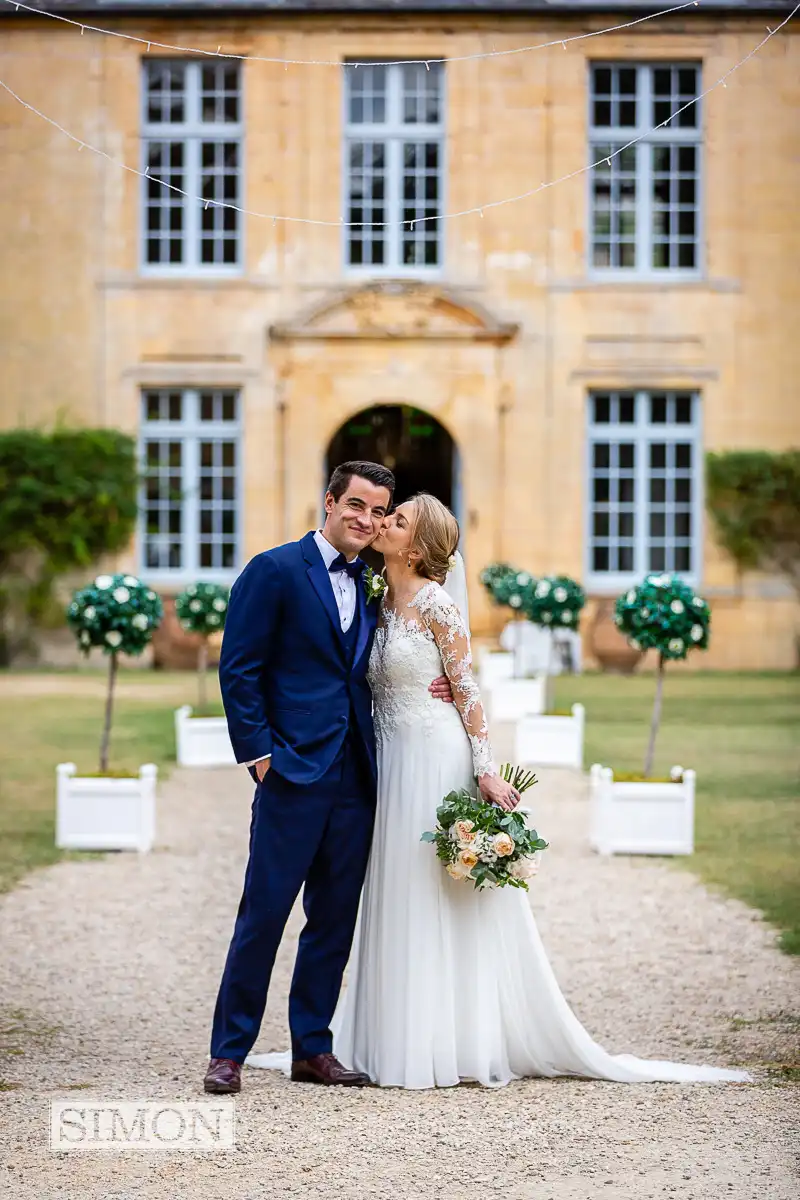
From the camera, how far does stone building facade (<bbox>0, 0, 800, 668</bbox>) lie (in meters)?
18.2

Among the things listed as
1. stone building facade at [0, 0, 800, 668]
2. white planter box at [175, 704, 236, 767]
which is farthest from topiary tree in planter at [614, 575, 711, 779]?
stone building facade at [0, 0, 800, 668]

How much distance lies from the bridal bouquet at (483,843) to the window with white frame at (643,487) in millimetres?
14220

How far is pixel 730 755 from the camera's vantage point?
11.4 metres

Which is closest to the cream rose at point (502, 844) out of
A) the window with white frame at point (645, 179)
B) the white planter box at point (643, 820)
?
the white planter box at point (643, 820)

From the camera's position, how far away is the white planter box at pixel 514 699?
1301 centimetres

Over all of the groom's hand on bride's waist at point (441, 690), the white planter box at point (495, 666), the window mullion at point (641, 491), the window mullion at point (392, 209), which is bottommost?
the white planter box at point (495, 666)

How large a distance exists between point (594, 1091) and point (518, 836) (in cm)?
65

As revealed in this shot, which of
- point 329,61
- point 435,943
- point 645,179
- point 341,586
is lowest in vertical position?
point 435,943

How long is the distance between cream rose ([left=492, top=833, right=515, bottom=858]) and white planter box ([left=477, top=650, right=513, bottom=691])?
10121 mm

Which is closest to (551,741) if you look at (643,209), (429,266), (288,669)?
(288,669)

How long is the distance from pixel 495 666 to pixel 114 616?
21.7 ft

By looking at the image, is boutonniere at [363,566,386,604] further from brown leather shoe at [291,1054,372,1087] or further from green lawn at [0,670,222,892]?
green lawn at [0,670,222,892]

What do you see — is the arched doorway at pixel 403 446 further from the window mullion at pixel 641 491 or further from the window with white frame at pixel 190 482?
the window mullion at pixel 641 491

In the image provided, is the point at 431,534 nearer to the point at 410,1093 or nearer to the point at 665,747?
the point at 410,1093
